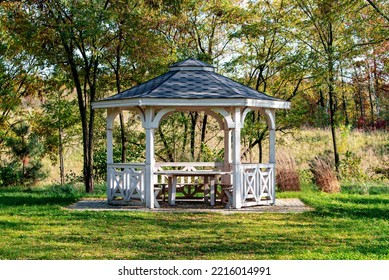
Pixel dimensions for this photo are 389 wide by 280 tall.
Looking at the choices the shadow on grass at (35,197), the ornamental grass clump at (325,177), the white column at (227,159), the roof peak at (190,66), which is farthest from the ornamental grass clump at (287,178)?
the shadow on grass at (35,197)

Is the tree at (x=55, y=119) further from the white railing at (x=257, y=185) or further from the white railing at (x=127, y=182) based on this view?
the white railing at (x=257, y=185)

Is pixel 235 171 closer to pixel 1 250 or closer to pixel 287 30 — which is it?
pixel 1 250

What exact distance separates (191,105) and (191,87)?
0.72m

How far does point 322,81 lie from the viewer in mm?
19250

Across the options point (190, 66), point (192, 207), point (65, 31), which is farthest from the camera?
point (65, 31)

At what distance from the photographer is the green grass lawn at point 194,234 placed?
8805mm

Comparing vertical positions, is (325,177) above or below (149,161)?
below

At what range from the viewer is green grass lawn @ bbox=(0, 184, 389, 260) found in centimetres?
880

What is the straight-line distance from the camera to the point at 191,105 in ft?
43.5

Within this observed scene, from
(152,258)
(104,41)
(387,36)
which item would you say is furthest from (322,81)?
(152,258)

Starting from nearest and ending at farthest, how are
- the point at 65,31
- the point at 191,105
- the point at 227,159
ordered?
the point at 191,105
the point at 227,159
the point at 65,31

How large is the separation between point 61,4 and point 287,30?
687 cm

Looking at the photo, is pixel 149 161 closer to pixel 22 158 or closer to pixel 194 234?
pixel 194 234

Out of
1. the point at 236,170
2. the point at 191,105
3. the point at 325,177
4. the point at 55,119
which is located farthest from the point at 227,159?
the point at 55,119
